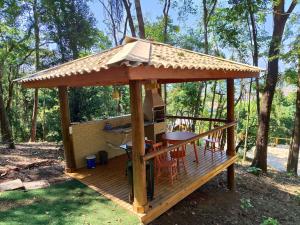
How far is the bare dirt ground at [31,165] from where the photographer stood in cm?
608

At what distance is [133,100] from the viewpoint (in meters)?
3.81

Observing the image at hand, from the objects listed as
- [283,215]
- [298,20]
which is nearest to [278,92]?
[298,20]

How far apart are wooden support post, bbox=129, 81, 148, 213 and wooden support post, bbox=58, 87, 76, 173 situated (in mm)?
2472

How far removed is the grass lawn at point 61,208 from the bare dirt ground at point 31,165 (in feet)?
2.58

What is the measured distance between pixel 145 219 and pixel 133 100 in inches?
76.3

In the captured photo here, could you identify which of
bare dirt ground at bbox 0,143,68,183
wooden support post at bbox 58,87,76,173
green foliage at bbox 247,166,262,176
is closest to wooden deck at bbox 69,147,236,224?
wooden support post at bbox 58,87,76,173

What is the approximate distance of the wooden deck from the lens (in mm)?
4461

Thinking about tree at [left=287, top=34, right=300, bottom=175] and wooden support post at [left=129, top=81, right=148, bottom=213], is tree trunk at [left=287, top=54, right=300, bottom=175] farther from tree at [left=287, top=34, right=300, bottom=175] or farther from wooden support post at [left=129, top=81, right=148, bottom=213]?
wooden support post at [left=129, top=81, right=148, bottom=213]

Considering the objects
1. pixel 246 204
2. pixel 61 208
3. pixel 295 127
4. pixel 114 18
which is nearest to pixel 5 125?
pixel 61 208

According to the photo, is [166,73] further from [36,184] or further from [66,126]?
[36,184]

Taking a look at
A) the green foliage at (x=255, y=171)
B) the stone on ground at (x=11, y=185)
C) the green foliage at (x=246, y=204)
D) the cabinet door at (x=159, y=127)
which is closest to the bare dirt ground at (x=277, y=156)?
the green foliage at (x=255, y=171)

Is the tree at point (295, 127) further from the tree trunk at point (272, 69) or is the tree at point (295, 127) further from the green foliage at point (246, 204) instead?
the green foliage at point (246, 204)

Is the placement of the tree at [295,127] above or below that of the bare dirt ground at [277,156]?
above

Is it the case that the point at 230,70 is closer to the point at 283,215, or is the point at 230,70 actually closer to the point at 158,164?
the point at 158,164
